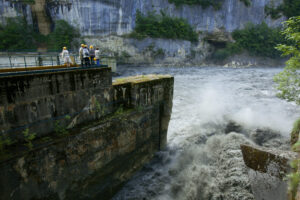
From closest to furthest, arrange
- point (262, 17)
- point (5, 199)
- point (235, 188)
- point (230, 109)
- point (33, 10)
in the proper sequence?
point (5, 199)
point (235, 188)
point (230, 109)
point (33, 10)
point (262, 17)

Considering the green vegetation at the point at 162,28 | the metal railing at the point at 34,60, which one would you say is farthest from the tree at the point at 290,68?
the green vegetation at the point at 162,28

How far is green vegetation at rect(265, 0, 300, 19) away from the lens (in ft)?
243

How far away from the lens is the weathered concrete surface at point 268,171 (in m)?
6.95

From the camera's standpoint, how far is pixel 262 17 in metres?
78.2

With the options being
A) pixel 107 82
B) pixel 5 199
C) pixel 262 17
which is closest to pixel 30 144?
pixel 5 199

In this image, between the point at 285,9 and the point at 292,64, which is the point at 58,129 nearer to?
the point at 292,64

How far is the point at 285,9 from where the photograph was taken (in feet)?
247

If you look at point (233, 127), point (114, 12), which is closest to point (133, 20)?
point (114, 12)

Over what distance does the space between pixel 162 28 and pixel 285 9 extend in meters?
55.1

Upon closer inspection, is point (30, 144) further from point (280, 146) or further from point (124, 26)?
point (124, 26)

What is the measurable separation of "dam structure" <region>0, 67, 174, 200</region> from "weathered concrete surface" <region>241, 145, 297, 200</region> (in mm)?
5321

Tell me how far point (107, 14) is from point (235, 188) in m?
54.5


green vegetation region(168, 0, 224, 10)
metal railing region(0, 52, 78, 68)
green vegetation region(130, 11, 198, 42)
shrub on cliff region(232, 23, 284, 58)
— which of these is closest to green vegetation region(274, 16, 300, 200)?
metal railing region(0, 52, 78, 68)

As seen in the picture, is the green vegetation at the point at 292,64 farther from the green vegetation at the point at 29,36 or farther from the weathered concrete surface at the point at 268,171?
the green vegetation at the point at 29,36
